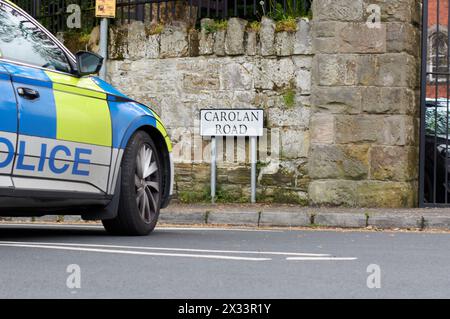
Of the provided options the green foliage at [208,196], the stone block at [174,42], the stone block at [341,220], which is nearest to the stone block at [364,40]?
the stone block at [174,42]

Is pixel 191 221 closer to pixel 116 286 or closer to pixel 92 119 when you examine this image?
pixel 92 119

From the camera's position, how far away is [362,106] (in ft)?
43.8

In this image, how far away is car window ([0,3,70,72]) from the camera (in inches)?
312

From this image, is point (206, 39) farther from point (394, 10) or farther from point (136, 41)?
point (394, 10)

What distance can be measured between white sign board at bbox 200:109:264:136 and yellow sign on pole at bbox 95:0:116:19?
5.55ft

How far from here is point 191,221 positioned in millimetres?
12180

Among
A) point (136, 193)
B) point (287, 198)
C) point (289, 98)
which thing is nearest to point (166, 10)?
point (289, 98)

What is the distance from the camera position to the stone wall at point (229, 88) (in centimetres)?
1367

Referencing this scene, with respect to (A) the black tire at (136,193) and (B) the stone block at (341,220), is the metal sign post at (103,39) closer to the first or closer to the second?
(B) the stone block at (341,220)

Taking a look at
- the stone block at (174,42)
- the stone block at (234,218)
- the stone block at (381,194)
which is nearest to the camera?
the stone block at (234,218)
